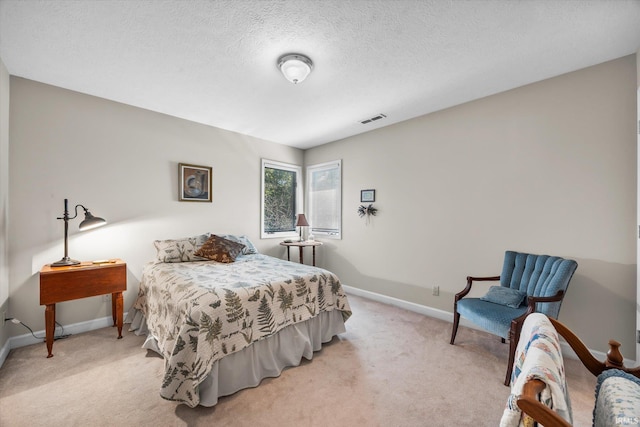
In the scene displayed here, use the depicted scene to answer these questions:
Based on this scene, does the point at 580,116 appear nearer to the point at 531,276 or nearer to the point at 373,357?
the point at 531,276

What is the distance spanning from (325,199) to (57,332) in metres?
3.84

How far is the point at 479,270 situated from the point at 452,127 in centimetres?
171

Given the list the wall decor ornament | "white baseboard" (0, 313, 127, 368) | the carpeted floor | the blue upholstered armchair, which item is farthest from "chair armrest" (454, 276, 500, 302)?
"white baseboard" (0, 313, 127, 368)

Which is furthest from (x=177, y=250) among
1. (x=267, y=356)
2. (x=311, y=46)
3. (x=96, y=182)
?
(x=311, y=46)

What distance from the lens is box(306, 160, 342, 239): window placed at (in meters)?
4.62

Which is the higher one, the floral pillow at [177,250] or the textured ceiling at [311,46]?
the textured ceiling at [311,46]

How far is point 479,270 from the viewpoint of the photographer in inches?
117

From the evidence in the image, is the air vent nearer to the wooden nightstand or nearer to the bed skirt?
the bed skirt

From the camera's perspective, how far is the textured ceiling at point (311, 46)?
68.5 inches

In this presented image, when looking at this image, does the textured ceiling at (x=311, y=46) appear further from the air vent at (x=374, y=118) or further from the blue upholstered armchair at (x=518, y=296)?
the blue upholstered armchair at (x=518, y=296)

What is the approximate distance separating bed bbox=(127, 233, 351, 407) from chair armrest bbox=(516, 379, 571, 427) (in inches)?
68.9

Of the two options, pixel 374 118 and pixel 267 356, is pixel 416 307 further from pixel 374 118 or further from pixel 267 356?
pixel 374 118

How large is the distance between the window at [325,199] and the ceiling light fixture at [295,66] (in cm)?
232

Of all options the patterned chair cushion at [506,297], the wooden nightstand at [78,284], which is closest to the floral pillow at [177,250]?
the wooden nightstand at [78,284]
